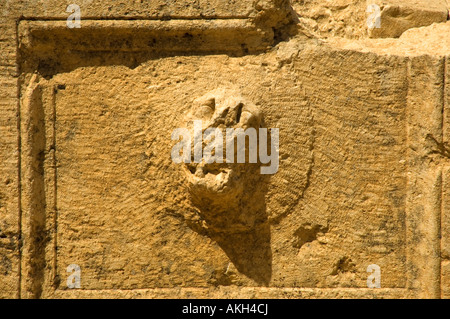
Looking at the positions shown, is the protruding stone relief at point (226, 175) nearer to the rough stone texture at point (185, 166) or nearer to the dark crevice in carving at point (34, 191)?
the rough stone texture at point (185, 166)

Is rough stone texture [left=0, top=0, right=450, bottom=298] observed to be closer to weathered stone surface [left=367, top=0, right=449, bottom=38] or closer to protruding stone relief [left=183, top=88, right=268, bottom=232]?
protruding stone relief [left=183, top=88, right=268, bottom=232]

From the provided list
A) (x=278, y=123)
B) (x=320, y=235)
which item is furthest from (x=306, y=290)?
(x=278, y=123)

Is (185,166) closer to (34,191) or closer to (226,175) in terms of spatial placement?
(226,175)

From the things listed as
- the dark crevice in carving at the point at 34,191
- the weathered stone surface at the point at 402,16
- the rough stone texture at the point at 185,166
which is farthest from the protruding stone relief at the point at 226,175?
the weathered stone surface at the point at 402,16

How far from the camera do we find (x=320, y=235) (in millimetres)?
2865

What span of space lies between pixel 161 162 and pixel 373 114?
1.01 m

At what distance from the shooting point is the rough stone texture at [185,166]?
2818mm

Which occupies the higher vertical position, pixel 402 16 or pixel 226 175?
pixel 402 16

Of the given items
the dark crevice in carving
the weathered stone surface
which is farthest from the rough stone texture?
the weathered stone surface

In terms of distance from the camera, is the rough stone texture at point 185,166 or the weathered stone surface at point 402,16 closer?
the rough stone texture at point 185,166

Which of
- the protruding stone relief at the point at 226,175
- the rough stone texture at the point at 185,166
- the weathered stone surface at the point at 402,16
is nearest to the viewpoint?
the protruding stone relief at the point at 226,175

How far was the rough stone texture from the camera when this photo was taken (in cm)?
282

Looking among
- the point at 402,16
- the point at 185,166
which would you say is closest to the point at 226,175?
the point at 185,166

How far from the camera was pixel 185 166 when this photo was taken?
9.12ft
